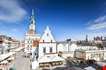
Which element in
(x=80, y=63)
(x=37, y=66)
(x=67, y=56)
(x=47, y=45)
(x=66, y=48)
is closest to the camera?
(x=37, y=66)

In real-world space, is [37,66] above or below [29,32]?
below

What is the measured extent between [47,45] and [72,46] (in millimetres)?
22356

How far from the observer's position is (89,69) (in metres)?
30.2

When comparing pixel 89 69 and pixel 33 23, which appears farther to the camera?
pixel 33 23

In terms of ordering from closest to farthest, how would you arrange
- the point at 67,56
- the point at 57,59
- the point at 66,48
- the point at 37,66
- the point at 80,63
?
1. the point at 37,66
2. the point at 57,59
3. the point at 80,63
4. the point at 67,56
5. the point at 66,48

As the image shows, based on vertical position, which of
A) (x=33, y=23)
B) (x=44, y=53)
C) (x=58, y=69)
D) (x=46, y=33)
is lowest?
(x=58, y=69)

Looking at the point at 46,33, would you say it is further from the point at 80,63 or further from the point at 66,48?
the point at 66,48

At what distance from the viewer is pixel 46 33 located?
Result: 51125mm

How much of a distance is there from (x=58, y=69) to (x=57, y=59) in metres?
6.00

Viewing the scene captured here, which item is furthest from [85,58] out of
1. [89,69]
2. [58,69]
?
[89,69]

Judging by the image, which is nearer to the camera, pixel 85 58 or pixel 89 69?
pixel 89 69

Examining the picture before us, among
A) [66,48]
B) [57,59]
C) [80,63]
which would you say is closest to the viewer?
[57,59]

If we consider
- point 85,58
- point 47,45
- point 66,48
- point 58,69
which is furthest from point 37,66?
point 66,48

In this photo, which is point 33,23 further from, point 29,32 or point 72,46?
point 72,46
